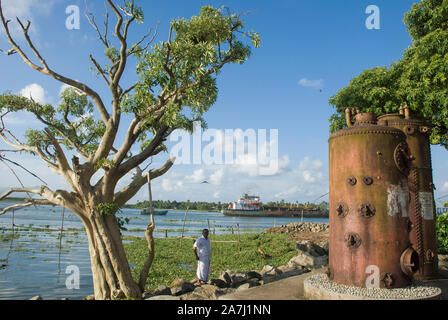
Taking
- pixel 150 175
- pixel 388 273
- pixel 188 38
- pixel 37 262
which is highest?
pixel 188 38

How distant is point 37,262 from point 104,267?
46.0 ft

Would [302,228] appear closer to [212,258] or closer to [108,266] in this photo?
[212,258]

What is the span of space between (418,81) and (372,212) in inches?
350

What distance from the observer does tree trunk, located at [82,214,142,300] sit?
8992 mm

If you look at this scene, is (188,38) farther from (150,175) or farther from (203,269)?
(203,269)

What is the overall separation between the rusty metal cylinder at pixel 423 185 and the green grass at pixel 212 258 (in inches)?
331

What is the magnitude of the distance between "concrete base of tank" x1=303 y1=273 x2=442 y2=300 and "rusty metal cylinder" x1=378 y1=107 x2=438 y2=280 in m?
2.16

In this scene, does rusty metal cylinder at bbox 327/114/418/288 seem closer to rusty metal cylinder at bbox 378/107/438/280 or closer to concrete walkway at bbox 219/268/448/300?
concrete walkway at bbox 219/268/448/300

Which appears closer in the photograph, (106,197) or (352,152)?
(352,152)

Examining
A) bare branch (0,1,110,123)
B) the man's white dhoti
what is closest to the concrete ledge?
the man's white dhoti

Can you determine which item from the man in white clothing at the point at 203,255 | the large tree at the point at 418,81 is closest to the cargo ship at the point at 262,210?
the large tree at the point at 418,81
